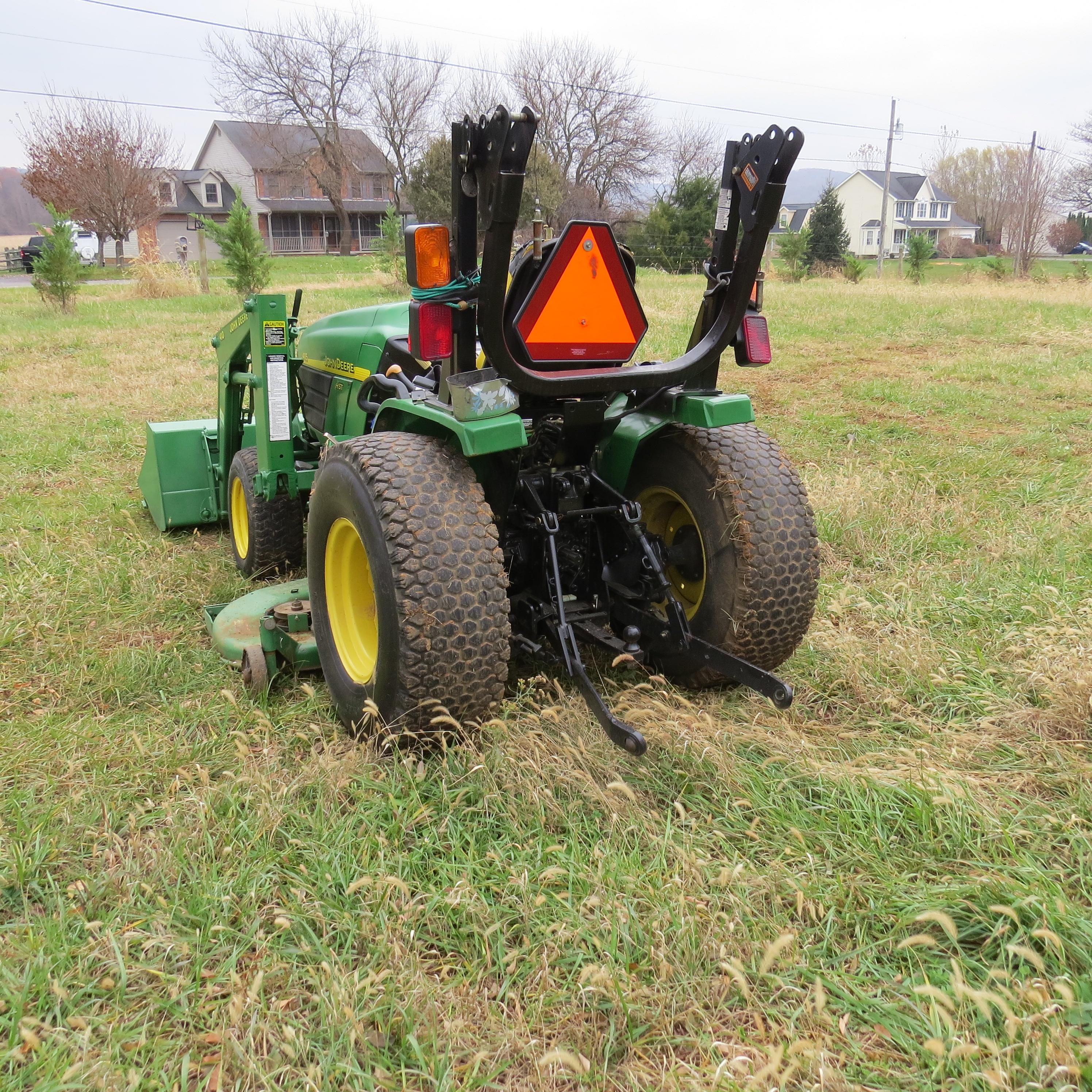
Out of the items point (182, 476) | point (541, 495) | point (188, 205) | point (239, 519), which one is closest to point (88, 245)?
point (188, 205)

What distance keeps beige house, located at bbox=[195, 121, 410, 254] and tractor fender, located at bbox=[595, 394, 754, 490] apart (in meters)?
48.2

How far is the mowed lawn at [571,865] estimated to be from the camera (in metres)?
1.84

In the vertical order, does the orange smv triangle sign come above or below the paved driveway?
below

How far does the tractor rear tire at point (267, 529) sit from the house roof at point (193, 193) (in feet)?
170

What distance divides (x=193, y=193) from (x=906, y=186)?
169 ft

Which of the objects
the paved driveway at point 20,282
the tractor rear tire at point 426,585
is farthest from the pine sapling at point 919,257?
the tractor rear tire at point 426,585

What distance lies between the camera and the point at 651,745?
2848 mm

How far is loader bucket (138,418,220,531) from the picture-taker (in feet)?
17.4

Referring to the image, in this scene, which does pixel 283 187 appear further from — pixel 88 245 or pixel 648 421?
pixel 648 421

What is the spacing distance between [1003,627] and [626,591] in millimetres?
1570

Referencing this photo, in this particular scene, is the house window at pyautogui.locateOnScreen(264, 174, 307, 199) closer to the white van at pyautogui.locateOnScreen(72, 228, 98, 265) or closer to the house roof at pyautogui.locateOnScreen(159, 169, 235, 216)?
the house roof at pyautogui.locateOnScreen(159, 169, 235, 216)

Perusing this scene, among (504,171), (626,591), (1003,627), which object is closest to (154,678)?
(626,591)

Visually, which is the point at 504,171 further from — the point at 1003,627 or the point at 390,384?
the point at 1003,627

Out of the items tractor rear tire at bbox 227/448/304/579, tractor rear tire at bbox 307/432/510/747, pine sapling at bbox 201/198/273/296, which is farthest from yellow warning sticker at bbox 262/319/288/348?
pine sapling at bbox 201/198/273/296
